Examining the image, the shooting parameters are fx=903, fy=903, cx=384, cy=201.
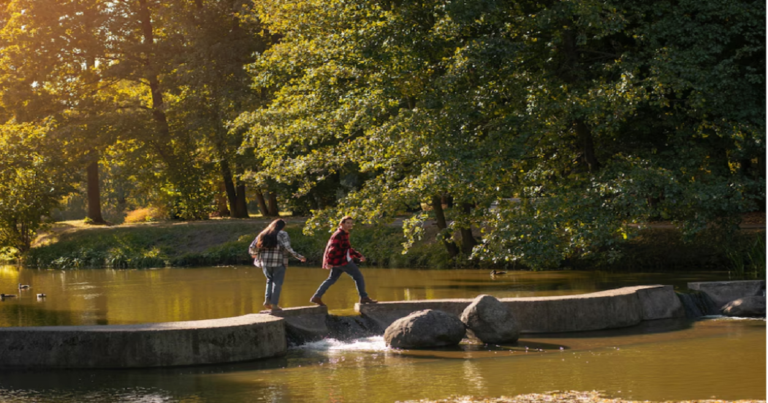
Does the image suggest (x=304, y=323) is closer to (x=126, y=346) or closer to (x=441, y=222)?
(x=126, y=346)

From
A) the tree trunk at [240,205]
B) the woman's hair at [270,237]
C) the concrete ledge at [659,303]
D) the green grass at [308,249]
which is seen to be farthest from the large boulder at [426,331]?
the tree trunk at [240,205]

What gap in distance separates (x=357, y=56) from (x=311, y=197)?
17816 millimetres

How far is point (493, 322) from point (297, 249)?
20028mm

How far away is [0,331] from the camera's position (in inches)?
488

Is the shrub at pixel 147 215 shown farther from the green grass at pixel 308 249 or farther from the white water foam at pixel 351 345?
the white water foam at pixel 351 345

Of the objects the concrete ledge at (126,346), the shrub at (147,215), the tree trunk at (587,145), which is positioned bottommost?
the concrete ledge at (126,346)

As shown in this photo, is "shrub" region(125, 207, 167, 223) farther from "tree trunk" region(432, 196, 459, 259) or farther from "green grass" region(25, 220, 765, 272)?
"tree trunk" region(432, 196, 459, 259)

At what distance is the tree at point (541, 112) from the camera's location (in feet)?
64.0

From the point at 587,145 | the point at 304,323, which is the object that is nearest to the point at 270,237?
the point at 304,323

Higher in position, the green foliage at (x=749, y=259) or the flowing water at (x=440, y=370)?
the green foliage at (x=749, y=259)

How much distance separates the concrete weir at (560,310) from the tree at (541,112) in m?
3.66

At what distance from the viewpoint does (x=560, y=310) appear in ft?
48.0

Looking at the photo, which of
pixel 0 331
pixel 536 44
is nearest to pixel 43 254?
pixel 536 44

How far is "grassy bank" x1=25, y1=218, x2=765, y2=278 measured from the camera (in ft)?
76.7
